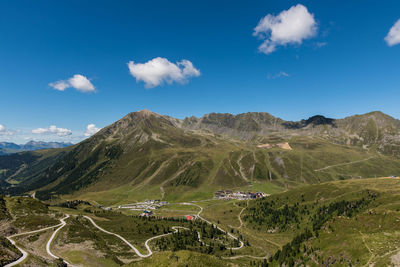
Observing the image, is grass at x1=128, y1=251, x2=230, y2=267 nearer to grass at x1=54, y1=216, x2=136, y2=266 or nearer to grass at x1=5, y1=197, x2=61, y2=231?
grass at x1=54, y1=216, x2=136, y2=266

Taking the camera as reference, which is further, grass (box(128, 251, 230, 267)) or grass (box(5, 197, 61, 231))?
grass (box(5, 197, 61, 231))

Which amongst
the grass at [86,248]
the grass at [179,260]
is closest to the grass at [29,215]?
the grass at [86,248]

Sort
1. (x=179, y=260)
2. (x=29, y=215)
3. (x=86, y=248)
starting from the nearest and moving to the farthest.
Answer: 1. (x=179, y=260)
2. (x=86, y=248)
3. (x=29, y=215)

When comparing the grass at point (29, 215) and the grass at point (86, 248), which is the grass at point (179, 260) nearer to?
the grass at point (86, 248)

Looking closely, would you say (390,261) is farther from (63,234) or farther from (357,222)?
(63,234)

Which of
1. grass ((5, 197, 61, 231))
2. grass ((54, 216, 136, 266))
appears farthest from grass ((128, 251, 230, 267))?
grass ((5, 197, 61, 231))

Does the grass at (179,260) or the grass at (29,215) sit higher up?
the grass at (29,215)

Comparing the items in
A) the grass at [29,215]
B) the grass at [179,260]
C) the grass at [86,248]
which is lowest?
the grass at [86,248]

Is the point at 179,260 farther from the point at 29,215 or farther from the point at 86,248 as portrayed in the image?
the point at 29,215

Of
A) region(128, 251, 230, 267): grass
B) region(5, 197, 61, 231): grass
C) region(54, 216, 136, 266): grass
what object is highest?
region(5, 197, 61, 231): grass

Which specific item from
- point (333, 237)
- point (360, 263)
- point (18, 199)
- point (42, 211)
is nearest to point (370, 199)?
point (333, 237)

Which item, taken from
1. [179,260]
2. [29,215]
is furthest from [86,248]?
[29,215]

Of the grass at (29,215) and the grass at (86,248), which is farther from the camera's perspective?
the grass at (29,215)
